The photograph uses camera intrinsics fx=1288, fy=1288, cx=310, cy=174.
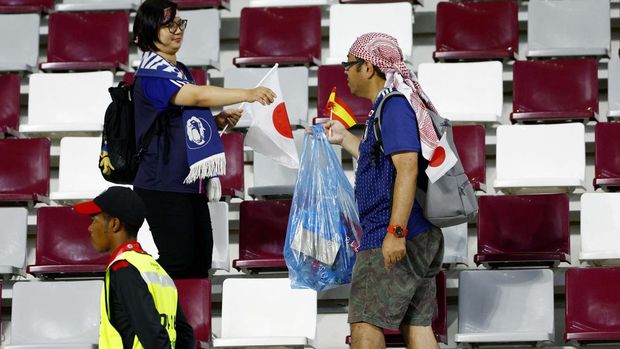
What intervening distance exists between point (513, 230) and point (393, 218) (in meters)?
1.74

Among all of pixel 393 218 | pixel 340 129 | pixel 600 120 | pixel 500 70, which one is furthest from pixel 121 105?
pixel 600 120

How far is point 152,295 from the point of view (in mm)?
3127

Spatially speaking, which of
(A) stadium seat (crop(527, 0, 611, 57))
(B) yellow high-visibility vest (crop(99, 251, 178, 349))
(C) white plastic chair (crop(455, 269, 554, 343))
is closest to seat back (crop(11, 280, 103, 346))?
(C) white plastic chair (crop(455, 269, 554, 343))

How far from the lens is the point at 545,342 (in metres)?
5.03

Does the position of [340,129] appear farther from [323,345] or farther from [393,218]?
[323,345]

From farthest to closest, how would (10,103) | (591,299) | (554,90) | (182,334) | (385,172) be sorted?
(10,103)
(554,90)
(591,299)
(385,172)
(182,334)

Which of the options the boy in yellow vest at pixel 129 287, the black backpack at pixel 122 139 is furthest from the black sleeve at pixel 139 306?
the black backpack at pixel 122 139

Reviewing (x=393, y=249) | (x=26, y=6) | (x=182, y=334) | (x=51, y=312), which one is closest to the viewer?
(x=182, y=334)

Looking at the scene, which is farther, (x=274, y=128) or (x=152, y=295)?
(x=274, y=128)

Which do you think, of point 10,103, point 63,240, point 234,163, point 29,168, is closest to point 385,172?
point 234,163

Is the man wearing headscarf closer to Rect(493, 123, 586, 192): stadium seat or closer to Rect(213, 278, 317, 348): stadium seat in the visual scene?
Rect(213, 278, 317, 348): stadium seat

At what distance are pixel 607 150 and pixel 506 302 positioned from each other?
2.98 ft

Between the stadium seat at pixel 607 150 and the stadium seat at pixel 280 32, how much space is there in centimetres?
151

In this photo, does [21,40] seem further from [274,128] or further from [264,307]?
[274,128]
